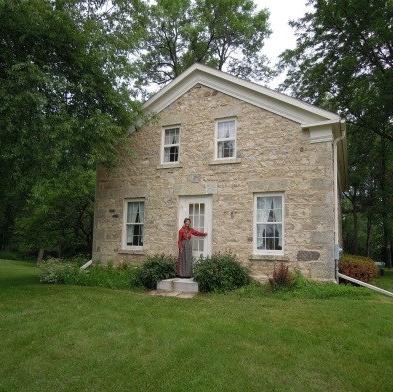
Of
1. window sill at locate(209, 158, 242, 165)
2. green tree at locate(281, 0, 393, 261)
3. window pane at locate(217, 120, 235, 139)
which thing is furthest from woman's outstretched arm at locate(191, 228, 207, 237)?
green tree at locate(281, 0, 393, 261)

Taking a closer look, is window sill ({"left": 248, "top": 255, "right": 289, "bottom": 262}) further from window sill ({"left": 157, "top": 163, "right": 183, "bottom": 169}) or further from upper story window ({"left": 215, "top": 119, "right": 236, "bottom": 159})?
window sill ({"left": 157, "top": 163, "right": 183, "bottom": 169})

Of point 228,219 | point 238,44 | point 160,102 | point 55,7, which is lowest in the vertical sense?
point 228,219

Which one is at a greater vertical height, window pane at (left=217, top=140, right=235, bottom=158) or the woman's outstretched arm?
window pane at (left=217, top=140, right=235, bottom=158)

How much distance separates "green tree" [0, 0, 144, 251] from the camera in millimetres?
9469

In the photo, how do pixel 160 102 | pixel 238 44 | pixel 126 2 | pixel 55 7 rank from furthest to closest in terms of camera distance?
pixel 238 44, pixel 160 102, pixel 126 2, pixel 55 7

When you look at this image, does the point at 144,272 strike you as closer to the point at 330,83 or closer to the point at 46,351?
the point at 46,351

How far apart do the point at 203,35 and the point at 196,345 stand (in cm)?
2317

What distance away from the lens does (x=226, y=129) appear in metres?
12.1

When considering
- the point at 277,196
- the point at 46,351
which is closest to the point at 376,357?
the point at 46,351

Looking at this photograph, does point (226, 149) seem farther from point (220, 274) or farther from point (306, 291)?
point (306, 291)

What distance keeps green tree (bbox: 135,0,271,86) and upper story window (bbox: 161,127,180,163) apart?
498 inches

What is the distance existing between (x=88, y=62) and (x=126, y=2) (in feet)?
8.96

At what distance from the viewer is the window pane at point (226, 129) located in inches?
471

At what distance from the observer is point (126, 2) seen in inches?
481
